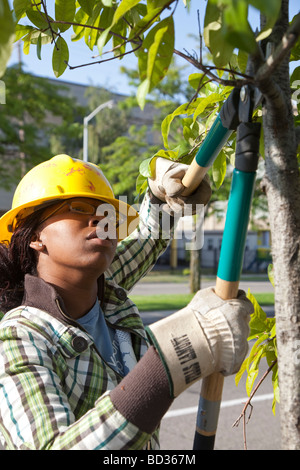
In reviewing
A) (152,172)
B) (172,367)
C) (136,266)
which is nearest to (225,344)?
(172,367)

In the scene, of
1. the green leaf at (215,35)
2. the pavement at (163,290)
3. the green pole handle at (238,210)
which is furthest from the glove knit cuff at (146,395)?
the pavement at (163,290)

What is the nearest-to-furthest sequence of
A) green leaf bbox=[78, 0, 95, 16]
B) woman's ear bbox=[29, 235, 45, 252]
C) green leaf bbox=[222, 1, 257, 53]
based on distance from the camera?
green leaf bbox=[222, 1, 257, 53] < green leaf bbox=[78, 0, 95, 16] < woman's ear bbox=[29, 235, 45, 252]

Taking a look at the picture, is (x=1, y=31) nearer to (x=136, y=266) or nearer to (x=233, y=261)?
(x=233, y=261)

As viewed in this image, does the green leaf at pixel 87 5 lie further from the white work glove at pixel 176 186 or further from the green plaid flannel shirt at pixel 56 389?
the green plaid flannel shirt at pixel 56 389

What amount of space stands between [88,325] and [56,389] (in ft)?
1.29

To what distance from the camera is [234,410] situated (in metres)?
5.53

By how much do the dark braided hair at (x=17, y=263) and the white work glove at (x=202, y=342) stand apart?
2.68ft

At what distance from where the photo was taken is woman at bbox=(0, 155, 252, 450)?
1102mm

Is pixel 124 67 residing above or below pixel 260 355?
above

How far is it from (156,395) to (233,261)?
319 millimetres

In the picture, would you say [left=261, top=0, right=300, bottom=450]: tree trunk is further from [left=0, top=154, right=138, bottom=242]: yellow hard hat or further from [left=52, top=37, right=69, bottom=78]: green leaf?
[left=0, top=154, right=138, bottom=242]: yellow hard hat

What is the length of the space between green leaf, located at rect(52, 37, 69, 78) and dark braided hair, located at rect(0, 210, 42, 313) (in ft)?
1.61

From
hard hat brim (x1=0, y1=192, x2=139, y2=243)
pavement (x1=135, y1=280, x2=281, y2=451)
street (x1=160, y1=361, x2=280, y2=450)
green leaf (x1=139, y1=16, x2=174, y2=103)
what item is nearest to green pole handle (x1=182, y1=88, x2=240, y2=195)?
green leaf (x1=139, y1=16, x2=174, y2=103)

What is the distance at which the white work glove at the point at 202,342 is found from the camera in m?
1.08
